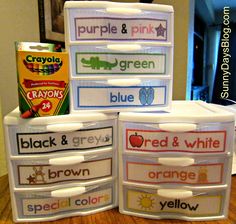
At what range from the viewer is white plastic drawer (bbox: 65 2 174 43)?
2.32 feet

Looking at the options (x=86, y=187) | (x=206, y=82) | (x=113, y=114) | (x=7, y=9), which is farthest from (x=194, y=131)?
(x=206, y=82)

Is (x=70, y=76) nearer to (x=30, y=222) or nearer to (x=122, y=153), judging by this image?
(x=122, y=153)

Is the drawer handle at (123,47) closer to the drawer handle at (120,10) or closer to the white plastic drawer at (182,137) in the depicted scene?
the drawer handle at (120,10)

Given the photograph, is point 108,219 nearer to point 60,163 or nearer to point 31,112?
point 60,163

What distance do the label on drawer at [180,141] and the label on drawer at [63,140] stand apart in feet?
0.32

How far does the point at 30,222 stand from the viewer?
0.71 meters

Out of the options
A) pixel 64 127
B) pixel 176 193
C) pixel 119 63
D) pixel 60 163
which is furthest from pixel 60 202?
pixel 119 63

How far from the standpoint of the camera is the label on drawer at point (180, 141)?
0.69 meters

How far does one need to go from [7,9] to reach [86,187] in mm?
763

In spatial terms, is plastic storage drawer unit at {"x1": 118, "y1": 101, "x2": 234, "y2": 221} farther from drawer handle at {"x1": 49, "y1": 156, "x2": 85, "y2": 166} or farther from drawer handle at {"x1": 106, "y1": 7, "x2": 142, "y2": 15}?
drawer handle at {"x1": 106, "y1": 7, "x2": 142, "y2": 15}

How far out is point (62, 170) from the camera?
718 mm

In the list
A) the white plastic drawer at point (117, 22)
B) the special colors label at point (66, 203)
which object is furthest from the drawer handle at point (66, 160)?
the white plastic drawer at point (117, 22)

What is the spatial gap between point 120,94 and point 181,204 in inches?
15.3

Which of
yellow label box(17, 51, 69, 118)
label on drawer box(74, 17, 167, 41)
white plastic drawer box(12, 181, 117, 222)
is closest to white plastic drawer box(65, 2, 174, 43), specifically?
label on drawer box(74, 17, 167, 41)
